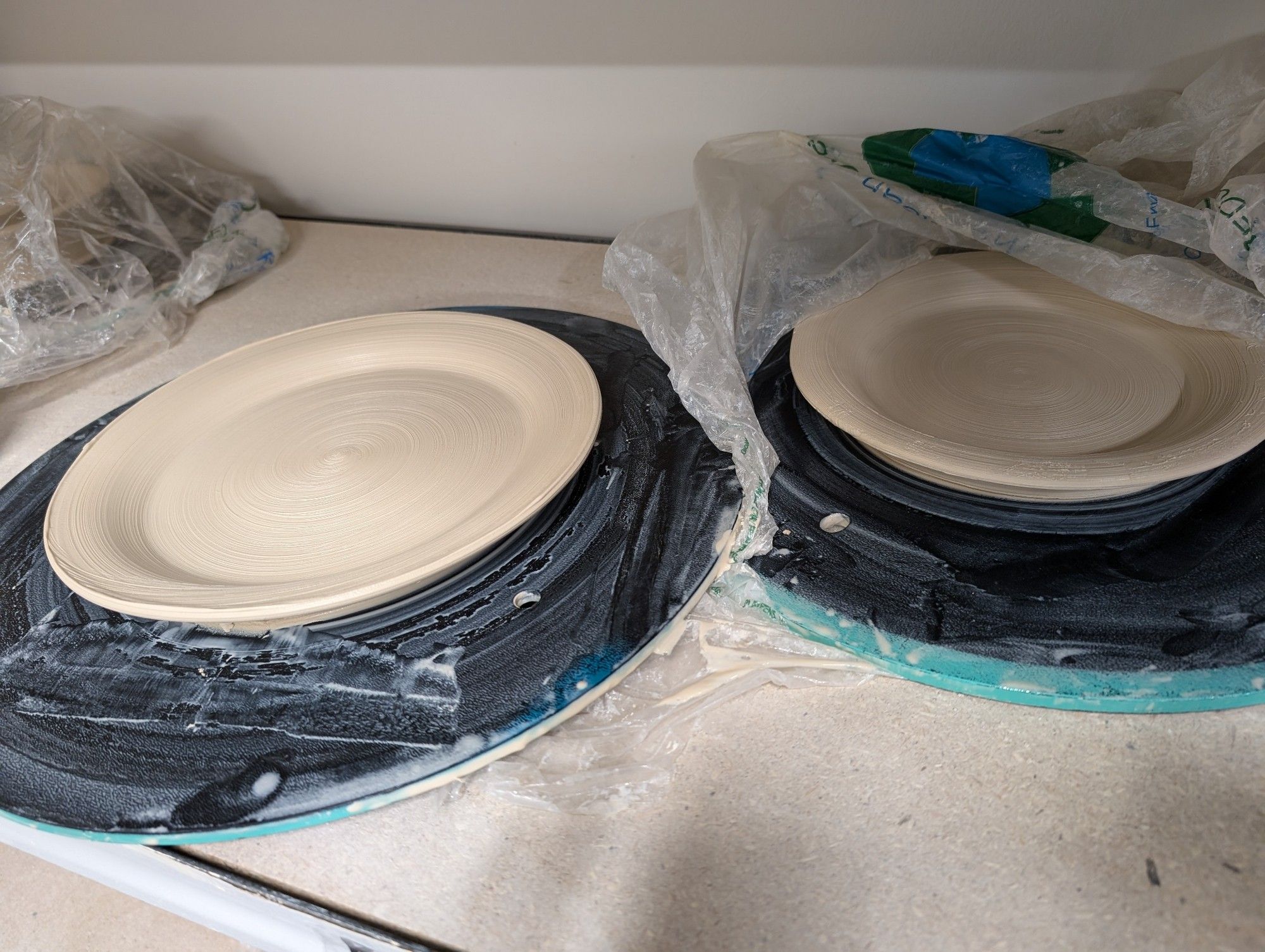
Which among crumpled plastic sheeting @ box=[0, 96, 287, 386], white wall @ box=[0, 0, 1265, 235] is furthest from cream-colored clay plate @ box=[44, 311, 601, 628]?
white wall @ box=[0, 0, 1265, 235]

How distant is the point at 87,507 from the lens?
677mm

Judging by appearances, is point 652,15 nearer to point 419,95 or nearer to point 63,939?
point 419,95

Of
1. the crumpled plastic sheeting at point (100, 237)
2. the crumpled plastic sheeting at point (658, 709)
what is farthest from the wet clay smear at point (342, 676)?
the crumpled plastic sheeting at point (100, 237)

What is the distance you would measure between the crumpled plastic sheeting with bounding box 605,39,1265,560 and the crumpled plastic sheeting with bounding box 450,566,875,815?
7 cm

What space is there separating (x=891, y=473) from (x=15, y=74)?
158 cm

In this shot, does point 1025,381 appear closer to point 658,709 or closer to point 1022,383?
point 1022,383

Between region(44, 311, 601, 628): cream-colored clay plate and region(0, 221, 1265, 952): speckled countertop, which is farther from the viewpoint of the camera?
region(44, 311, 601, 628): cream-colored clay plate

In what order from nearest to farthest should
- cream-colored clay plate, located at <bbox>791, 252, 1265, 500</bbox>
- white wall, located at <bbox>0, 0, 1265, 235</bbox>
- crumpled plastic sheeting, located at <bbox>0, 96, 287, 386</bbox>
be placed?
1. cream-colored clay plate, located at <bbox>791, 252, 1265, 500</bbox>
2. white wall, located at <bbox>0, 0, 1265, 235</bbox>
3. crumpled plastic sheeting, located at <bbox>0, 96, 287, 386</bbox>

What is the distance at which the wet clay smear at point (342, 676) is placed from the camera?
1.74 ft

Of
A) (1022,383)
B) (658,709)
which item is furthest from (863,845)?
(1022,383)

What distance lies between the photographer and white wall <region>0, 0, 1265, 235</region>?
2.71 ft

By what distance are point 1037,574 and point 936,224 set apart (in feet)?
1.18

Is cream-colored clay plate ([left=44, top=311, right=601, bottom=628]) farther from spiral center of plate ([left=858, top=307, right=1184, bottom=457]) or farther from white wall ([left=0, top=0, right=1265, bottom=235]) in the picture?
white wall ([left=0, top=0, right=1265, bottom=235])

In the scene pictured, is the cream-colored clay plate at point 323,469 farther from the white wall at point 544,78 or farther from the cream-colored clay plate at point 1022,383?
the white wall at point 544,78
